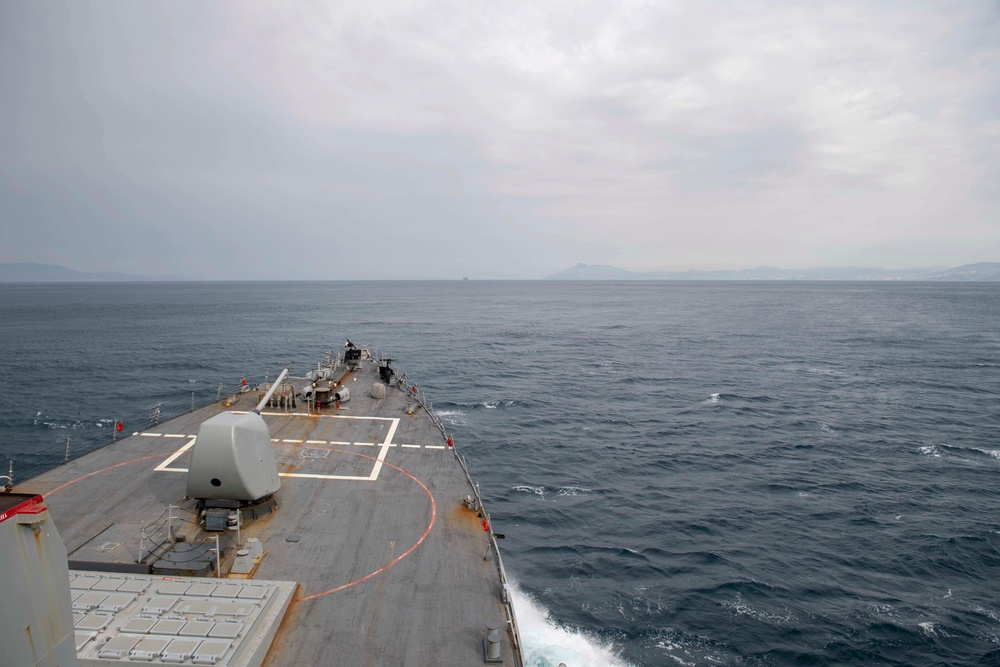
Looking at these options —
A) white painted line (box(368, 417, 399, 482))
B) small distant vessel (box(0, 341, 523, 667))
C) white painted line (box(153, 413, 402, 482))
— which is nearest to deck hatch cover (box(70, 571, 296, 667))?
small distant vessel (box(0, 341, 523, 667))

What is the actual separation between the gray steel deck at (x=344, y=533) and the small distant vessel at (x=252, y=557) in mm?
57

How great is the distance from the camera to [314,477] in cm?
2291

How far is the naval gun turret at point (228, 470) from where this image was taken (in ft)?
58.4

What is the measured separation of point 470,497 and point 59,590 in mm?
14332

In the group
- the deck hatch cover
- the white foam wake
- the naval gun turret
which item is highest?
the naval gun turret

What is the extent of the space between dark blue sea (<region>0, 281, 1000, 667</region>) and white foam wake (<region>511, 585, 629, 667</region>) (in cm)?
8

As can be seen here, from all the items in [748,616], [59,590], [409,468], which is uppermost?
[59,590]

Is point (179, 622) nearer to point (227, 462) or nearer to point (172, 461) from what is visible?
point (227, 462)

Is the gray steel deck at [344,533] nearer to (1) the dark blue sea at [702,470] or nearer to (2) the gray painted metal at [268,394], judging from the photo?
(2) the gray painted metal at [268,394]

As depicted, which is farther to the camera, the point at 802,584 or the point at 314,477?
the point at 802,584

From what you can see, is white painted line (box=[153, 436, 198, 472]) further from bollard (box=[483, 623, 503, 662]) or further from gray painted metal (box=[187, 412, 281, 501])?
bollard (box=[483, 623, 503, 662])

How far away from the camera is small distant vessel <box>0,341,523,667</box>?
35.9 ft

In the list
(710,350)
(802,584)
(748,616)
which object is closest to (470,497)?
(748,616)

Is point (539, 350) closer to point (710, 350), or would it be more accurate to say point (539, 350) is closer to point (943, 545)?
point (710, 350)
